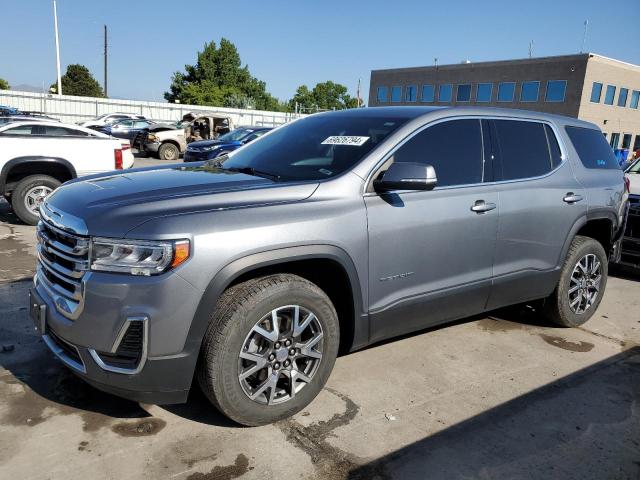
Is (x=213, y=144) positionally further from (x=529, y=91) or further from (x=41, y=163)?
(x=529, y=91)

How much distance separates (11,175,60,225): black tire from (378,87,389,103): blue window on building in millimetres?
47438

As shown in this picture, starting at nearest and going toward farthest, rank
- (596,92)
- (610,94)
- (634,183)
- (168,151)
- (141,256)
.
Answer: (141,256), (634,183), (168,151), (596,92), (610,94)

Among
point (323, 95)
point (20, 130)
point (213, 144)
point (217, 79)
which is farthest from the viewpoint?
point (323, 95)

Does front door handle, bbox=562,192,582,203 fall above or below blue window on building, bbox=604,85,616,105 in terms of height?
below

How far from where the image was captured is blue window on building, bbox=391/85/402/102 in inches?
2004

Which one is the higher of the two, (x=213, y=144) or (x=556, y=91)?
(x=556, y=91)

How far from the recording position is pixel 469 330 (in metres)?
4.58

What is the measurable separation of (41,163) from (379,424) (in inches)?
272

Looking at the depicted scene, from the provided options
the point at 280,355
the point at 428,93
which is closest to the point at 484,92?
the point at 428,93

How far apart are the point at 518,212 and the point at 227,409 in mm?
2493

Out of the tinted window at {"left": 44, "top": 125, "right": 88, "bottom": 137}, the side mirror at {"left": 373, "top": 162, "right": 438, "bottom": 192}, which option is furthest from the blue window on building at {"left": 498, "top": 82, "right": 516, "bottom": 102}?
the side mirror at {"left": 373, "top": 162, "right": 438, "bottom": 192}

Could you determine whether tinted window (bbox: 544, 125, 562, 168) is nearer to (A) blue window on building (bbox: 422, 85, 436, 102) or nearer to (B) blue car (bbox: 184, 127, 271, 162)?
(B) blue car (bbox: 184, 127, 271, 162)

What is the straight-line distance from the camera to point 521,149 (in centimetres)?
406

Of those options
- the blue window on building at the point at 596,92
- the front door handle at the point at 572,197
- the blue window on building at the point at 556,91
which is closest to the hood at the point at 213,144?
the front door handle at the point at 572,197
